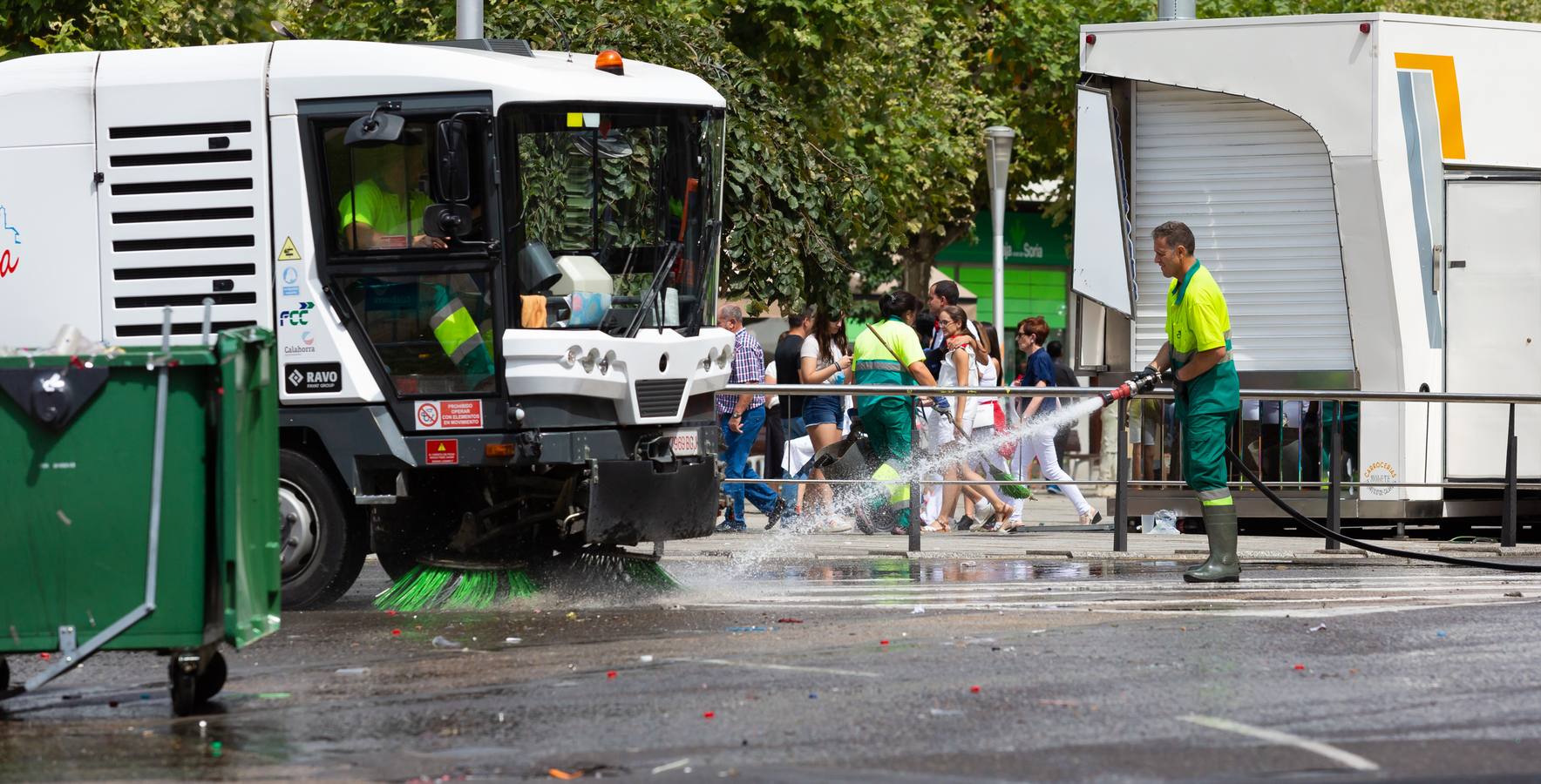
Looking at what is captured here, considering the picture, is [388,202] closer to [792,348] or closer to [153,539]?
[153,539]

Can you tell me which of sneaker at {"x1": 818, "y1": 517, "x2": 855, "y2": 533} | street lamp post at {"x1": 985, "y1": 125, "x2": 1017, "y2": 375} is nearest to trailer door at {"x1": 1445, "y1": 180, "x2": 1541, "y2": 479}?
sneaker at {"x1": 818, "y1": 517, "x2": 855, "y2": 533}

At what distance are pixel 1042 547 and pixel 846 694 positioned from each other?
20.7 feet

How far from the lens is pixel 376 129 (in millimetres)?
9281

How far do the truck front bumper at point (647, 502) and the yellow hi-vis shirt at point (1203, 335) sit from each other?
264 centimetres

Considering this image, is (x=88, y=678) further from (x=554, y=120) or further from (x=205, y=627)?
(x=554, y=120)

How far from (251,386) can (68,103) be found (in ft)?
11.1

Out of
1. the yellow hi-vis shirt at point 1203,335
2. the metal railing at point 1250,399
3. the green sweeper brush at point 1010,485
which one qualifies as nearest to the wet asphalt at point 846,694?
the yellow hi-vis shirt at point 1203,335

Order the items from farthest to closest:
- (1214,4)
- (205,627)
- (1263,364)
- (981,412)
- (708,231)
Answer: (1214,4), (1263,364), (981,412), (708,231), (205,627)

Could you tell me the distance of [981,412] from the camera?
12.9m

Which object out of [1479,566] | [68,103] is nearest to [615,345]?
[68,103]

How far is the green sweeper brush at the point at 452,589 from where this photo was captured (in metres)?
9.84

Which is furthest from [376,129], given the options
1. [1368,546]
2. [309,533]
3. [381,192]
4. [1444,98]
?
[1444,98]

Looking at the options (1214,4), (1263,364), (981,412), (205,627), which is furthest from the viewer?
(1214,4)

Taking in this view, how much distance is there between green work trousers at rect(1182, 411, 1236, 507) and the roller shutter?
345cm
